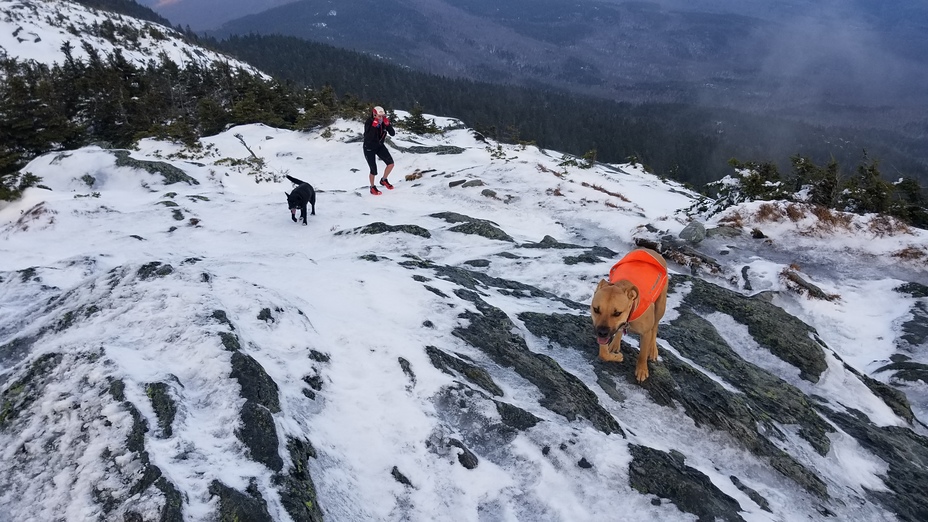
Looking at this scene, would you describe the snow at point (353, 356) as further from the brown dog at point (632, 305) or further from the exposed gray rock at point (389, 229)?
the brown dog at point (632, 305)

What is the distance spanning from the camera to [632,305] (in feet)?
14.2

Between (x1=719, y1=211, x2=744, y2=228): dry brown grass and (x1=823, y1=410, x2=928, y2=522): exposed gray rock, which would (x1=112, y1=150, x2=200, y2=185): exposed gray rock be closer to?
(x1=719, y1=211, x2=744, y2=228): dry brown grass

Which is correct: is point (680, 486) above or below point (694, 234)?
below

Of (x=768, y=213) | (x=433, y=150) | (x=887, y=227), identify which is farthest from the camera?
(x=433, y=150)

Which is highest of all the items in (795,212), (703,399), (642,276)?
(642,276)

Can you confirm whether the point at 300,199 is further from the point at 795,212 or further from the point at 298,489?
the point at 795,212

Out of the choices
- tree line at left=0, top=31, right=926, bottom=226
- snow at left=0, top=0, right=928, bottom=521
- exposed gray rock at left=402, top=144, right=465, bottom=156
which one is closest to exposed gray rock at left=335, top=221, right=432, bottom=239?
snow at left=0, top=0, right=928, bottom=521

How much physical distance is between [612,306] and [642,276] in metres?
0.63

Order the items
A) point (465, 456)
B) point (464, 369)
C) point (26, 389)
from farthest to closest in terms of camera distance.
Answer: point (464, 369), point (465, 456), point (26, 389)

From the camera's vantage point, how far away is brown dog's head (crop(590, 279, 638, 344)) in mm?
4234

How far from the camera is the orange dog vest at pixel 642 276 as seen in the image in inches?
177

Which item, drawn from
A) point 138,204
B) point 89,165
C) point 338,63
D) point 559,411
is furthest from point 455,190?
point 338,63

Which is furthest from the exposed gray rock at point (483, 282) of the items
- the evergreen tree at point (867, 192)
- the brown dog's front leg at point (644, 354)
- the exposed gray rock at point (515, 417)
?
the evergreen tree at point (867, 192)

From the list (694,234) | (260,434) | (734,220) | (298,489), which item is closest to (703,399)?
(298,489)
